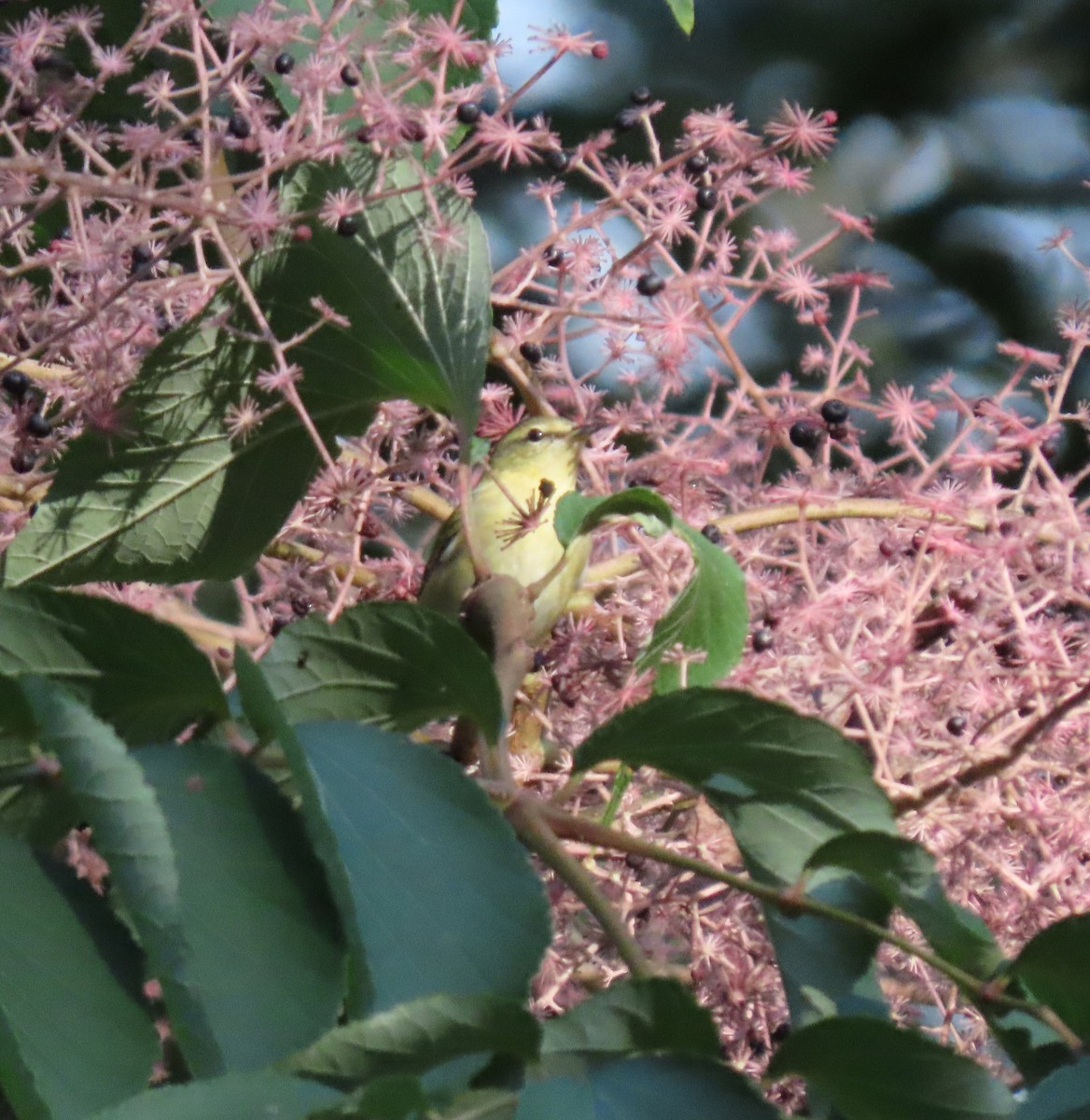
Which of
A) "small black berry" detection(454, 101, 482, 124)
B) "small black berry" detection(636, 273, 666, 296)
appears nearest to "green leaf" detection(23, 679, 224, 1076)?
"small black berry" detection(454, 101, 482, 124)

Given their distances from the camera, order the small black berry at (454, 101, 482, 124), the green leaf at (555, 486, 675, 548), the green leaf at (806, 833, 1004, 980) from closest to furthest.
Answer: the green leaf at (806, 833, 1004, 980)
the green leaf at (555, 486, 675, 548)
the small black berry at (454, 101, 482, 124)

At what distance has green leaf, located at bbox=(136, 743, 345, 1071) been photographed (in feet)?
1.29

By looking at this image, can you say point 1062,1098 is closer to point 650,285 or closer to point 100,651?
point 100,651

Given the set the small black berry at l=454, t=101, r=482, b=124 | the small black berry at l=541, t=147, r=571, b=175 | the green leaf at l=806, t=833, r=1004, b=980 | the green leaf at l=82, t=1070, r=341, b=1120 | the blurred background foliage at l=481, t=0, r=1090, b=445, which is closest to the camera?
the green leaf at l=82, t=1070, r=341, b=1120

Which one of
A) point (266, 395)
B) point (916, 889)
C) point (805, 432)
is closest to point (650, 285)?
point (805, 432)

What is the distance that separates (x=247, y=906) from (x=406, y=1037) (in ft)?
0.20

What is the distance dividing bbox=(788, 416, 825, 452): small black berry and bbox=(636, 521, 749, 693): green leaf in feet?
0.93

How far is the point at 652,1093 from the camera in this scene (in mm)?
409

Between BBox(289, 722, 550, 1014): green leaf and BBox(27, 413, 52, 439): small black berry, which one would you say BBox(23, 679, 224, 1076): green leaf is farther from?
BBox(27, 413, 52, 439): small black berry

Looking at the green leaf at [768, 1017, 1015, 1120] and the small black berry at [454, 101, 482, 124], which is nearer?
the green leaf at [768, 1017, 1015, 1120]

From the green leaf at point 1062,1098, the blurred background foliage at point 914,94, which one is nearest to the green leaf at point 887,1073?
the green leaf at point 1062,1098

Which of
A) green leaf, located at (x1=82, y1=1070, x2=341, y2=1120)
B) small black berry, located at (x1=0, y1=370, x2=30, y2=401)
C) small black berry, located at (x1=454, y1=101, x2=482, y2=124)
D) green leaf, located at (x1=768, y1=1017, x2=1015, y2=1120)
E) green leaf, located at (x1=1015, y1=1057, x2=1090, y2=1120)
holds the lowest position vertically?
green leaf, located at (x1=1015, y1=1057, x2=1090, y2=1120)

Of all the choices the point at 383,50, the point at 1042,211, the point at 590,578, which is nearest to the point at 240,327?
the point at 383,50

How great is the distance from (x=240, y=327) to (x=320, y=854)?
34cm
